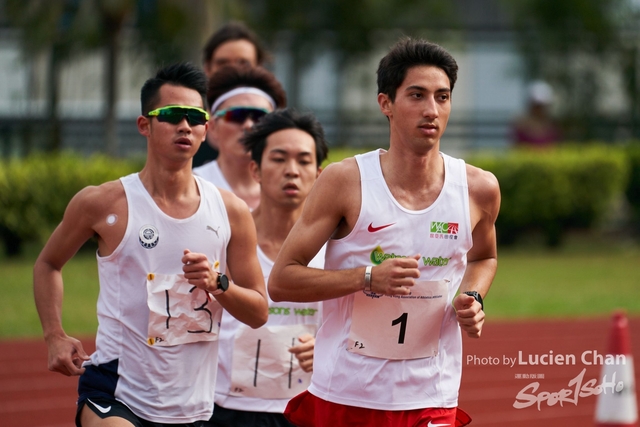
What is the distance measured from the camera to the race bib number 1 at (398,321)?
145 inches

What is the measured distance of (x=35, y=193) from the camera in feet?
47.9

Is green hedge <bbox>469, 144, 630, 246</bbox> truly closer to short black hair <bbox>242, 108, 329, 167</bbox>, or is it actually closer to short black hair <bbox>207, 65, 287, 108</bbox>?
short black hair <bbox>207, 65, 287, 108</bbox>

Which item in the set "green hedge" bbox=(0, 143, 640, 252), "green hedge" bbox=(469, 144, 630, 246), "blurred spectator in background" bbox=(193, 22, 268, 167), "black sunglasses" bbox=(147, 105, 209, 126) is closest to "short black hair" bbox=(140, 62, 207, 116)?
"black sunglasses" bbox=(147, 105, 209, 126)

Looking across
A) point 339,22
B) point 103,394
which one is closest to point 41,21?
point 339,22

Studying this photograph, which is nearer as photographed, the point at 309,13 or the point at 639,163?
the point at 639,163

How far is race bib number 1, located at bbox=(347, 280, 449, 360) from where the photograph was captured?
3.69 meters

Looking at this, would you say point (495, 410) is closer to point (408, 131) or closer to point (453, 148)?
point (408, 131)

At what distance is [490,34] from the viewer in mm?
27828

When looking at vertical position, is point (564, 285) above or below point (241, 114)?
below

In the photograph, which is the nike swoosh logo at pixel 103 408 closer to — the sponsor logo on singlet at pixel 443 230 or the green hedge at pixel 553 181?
the sponsor logo on singlet at pixel 443 230

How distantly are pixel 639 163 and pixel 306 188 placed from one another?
47.5 feet

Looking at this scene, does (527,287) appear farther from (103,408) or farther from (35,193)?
(103,408)

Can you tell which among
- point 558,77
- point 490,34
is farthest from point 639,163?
point 490,34

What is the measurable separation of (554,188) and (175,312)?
13786 millimetres
